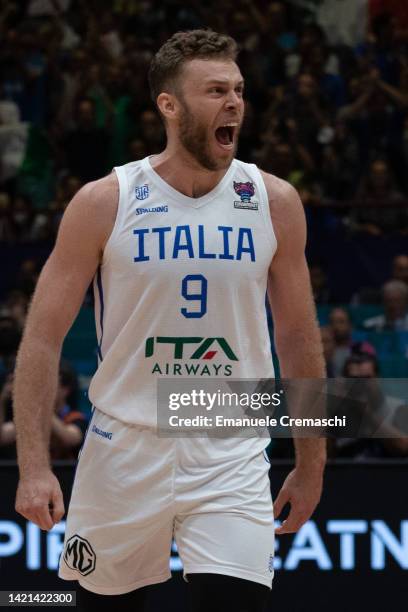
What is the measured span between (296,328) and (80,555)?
3.30 ft

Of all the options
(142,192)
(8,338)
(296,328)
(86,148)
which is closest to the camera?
(142,192)

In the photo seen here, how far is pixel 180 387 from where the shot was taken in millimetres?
3838

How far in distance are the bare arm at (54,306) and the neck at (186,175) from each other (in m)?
0.19

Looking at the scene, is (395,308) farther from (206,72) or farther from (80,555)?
(80,555)

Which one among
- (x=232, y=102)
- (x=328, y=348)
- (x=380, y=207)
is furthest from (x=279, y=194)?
(x=380, y=207)

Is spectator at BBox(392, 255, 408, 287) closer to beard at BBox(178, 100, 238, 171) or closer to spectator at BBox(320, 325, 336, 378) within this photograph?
spectator at BBox(320, 325, 336, 378)

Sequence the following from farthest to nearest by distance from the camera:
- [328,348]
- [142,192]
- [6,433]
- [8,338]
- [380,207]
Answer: [380,207] → [8,338] → [328,348] → [6,433] → [142,192]

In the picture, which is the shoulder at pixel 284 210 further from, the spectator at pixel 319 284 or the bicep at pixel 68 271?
the spectator at pixel 319 284

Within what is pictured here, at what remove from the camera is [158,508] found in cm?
373

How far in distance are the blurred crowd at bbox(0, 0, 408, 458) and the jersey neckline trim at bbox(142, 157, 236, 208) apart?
5.49m

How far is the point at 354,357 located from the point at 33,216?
4236 millimetres

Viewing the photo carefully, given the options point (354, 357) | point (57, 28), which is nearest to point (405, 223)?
point (354, 357)

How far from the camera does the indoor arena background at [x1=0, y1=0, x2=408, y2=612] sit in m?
6.46

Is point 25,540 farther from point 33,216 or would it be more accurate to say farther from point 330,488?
point 33,216
